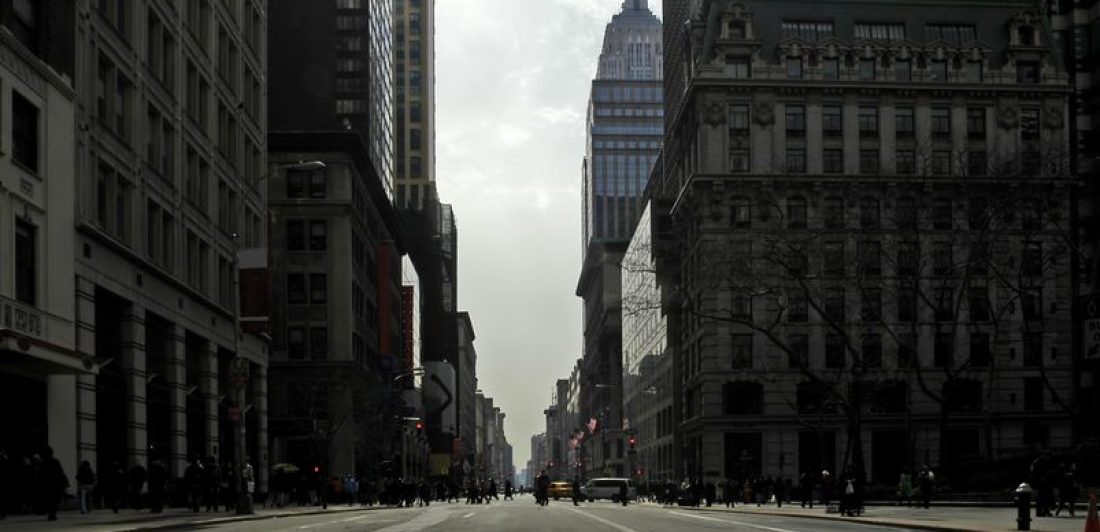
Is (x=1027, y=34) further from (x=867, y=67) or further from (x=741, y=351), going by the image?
(x=741, y=351)

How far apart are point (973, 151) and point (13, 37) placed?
7853 centimetres

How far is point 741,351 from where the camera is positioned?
10106cm

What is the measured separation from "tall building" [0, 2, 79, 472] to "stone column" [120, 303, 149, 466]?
5165mm

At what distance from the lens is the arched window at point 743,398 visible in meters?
101

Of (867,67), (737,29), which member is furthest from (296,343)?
(867,67)

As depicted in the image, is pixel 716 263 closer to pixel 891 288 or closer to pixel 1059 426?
pixel 891 288

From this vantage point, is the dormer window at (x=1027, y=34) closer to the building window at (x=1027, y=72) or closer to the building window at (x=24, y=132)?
the building window at (x=1027, y=72)

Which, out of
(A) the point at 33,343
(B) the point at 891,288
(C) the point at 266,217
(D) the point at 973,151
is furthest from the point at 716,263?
(A) the point at 33,343

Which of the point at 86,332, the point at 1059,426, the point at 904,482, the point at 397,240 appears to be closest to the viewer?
the point at 86,332

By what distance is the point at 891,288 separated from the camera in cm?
9956

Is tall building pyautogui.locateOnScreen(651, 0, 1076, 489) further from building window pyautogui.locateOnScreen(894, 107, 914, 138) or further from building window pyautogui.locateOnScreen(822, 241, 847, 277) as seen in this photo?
building window pyautogui.locateOnScreen(822, 241, 847, 277)

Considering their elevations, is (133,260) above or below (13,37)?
below

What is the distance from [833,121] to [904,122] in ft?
17.1

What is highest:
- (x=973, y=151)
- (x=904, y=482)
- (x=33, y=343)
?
(x=973, y=151)
